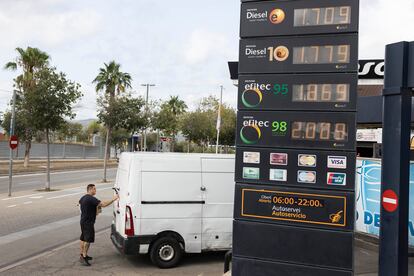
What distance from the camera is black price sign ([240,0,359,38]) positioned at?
5473 mm

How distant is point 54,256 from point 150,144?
231 ft

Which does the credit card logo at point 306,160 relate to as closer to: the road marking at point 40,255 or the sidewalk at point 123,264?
the sidewalk at point 123,264

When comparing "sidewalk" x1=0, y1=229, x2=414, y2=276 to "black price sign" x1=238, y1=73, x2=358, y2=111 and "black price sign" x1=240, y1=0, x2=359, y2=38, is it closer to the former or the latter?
"black price sign" x1=238, y1=73, x2=358, y2=111

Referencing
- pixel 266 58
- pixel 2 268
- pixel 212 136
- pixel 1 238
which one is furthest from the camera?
pixel 212 136

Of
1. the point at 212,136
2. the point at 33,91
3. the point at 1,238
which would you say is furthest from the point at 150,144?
the point at 1,238

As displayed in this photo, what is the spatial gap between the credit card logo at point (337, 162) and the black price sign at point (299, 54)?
97 centimetres

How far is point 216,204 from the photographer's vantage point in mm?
9367

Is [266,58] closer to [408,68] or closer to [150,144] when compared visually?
[408,68]

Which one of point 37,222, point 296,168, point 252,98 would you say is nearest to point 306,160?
point 296,168

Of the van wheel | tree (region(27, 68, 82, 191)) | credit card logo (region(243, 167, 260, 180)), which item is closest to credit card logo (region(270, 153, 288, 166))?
credit card logo (region(243, 167, 260, 180))

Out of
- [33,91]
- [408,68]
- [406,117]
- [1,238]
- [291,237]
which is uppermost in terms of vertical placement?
[33,91]

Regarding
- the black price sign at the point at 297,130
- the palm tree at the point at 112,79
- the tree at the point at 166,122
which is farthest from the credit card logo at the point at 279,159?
the tree at the point at 166,122

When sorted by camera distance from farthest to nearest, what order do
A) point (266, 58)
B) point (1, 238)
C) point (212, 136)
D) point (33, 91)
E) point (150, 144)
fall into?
1. point (150, 144)
2. point (212, 136)
3. point (33, 91)
4. point (1, 238)
5. point (266, 58)

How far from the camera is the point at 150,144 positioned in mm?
80062
